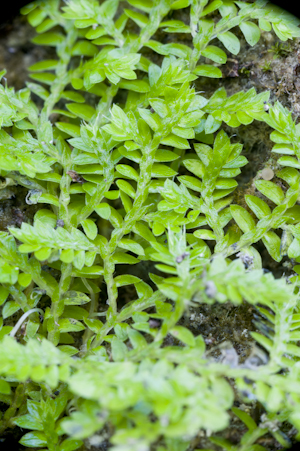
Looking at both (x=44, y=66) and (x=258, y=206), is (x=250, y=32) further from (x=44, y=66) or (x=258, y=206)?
(x=44, y=66)

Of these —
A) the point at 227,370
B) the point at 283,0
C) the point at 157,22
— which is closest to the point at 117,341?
the point at 227,370

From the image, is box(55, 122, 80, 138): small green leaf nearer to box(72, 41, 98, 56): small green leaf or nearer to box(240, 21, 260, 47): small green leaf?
box(72, 41, 98, 56): small green leaf

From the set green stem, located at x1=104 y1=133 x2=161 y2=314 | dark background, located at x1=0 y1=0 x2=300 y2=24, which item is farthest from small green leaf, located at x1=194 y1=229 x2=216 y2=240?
dark background, located at x1=0 y1=0 x2=300 y2=24

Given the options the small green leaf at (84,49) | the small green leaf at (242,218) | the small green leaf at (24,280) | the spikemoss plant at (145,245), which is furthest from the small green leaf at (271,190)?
→ the small green leaf at (84,49)

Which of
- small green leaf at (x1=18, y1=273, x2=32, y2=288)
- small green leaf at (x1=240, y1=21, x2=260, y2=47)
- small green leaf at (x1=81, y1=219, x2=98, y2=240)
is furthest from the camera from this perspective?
small green leaf at (x1=240, y1=21, x2=260, y2=47)

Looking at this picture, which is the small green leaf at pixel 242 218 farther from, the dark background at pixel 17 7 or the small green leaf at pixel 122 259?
the dark background at pixel 17 7

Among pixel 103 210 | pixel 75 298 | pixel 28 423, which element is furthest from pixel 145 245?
pixel 28 423

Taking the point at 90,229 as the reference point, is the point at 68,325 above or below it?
below

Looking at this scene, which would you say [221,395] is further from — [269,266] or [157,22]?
[157,22]
